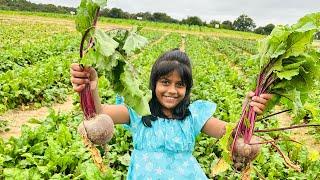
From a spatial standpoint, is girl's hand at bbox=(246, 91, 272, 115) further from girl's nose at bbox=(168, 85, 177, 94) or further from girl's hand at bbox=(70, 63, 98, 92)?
girl's hand at bbox=(70, 63, 98, 92)

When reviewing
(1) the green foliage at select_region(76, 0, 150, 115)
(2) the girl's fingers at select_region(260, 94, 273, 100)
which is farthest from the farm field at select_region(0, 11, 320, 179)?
(2) the girl's fingers at select_region(260, 94, 273, 100)

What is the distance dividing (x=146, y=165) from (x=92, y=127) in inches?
25.4

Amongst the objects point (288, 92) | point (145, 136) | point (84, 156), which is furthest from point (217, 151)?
point (288, 92)

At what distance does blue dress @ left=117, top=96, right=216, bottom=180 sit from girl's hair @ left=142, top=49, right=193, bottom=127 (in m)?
0.04

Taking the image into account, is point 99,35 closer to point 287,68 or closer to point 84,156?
A: point 287,68

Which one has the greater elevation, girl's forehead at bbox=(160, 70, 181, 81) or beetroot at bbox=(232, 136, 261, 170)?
girl's forehead at bbox=(160, 70, 181, 81)

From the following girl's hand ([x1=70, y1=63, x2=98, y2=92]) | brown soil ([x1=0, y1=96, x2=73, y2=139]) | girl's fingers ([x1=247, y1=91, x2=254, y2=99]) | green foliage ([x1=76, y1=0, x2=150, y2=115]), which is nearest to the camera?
green foliage ([x1=76, y1=0, x2=150, y2=115])

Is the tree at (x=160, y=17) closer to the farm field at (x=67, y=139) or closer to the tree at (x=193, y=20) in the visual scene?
the tree at (x=193, y=20)

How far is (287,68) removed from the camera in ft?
8.63

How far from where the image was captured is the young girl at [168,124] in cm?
305

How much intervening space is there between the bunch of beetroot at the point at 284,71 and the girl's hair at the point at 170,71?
0.52 meters

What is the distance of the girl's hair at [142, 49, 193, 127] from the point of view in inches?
122

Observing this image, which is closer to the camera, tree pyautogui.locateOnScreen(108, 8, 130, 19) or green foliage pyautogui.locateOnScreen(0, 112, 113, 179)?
green foliage pyautogui.locateOnScreen(0, 112, 113, 179)

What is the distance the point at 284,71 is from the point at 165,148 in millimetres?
944
